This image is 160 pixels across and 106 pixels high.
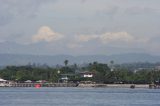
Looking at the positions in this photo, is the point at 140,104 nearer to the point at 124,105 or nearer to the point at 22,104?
the point at 124,105

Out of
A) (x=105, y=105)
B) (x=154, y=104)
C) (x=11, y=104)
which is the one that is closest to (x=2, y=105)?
(x=11, y=104)

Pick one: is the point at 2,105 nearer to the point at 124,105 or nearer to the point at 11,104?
the point at 11,104

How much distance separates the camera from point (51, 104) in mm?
120812

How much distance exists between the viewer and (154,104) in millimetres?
125688

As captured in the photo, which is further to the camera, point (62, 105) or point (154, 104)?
point (154, 104)

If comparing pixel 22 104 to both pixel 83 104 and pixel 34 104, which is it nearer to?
pixel 34 104

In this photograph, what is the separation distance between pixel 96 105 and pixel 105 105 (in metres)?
1.59

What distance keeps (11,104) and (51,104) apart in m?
7.44

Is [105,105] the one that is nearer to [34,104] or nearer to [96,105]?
[96,105]

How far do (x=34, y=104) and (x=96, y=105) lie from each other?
435 inches

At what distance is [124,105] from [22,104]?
18326 mm

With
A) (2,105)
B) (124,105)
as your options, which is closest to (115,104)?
(124,105)

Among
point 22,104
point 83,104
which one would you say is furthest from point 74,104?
point 22,104

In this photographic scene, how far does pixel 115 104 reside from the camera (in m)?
123
